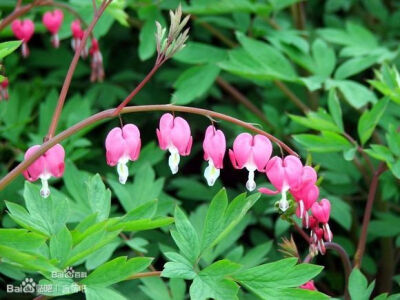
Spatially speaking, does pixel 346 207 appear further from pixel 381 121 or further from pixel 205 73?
pixel 205 73

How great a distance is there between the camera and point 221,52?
8.55ft

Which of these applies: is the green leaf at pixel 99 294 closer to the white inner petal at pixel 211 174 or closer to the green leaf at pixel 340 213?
the white inner petal at pixel 211 174

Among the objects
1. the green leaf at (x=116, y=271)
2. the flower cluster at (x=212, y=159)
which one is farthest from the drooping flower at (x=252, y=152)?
the green leaf at (x=116, y=271)

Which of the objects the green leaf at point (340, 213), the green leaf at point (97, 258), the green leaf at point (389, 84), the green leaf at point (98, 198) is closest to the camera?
the green leaf at point (98, 198)

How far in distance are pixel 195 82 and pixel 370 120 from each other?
77 cm

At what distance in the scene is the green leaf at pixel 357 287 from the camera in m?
1.65

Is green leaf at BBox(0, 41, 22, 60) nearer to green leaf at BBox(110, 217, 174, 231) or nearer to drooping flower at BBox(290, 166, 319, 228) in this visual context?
green leaf at BBox(110, 217, 174, 231)

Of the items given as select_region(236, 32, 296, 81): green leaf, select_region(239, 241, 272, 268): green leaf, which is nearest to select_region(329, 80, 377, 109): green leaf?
select_region(236, 32, 296, 81): green leaf

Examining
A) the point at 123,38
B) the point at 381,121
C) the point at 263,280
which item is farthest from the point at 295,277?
the point at 123,38

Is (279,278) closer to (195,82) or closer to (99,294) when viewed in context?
(99,294)

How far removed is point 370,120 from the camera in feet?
6.62

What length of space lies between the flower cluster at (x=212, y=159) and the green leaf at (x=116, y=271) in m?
0.19

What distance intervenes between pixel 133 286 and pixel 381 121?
1120 mm

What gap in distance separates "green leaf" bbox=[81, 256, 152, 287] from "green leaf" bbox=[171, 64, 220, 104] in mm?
1150
